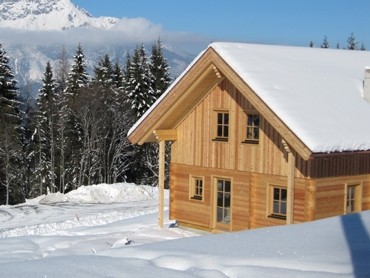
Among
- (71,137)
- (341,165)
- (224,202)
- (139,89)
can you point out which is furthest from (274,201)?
(139,89)

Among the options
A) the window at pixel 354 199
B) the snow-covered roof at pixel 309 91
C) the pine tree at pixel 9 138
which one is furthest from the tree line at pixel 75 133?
the window at pixel 354 199

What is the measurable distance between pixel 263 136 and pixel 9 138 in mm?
30978

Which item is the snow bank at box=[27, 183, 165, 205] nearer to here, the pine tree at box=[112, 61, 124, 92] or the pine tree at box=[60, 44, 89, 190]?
the pine tree at box=[60, 44, 89, 190]

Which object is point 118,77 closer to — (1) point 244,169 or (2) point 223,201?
(2) point 223,201

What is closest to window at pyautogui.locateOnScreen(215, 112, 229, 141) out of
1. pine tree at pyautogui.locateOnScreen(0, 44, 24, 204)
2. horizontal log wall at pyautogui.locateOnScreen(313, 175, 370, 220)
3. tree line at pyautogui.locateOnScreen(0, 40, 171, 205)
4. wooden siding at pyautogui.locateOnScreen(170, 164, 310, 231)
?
wooden siding at pyautogui.locateOnScreen(170, 164, 310, 231)

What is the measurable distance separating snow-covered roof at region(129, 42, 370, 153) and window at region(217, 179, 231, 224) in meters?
3.71

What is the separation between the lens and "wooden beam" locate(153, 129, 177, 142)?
19202 millimetres

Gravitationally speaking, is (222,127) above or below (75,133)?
above

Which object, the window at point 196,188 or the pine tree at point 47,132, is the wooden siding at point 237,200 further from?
the pine tree at point 47,132

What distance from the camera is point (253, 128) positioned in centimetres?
1739

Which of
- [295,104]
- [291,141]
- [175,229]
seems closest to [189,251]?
[291,141]

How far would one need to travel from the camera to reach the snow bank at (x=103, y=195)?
37719 mm

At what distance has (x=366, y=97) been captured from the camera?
18.0 meters

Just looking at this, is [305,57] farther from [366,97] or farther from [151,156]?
[151,156]
